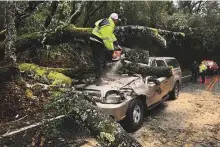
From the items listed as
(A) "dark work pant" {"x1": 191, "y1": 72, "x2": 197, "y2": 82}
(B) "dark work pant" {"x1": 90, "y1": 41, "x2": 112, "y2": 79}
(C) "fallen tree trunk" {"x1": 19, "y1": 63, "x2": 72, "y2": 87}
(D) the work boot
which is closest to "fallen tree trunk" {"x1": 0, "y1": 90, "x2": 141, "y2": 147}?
Answer: (C) "fallen tree trunk" {"x1": 19, "y1": 63, "x2": 72, "y2": 87}

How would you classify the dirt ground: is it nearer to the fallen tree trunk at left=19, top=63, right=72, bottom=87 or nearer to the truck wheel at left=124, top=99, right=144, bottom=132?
the truck wheel at left=124, top=99, right=144, bottom=132

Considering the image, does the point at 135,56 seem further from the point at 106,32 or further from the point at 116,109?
the point at 116,109

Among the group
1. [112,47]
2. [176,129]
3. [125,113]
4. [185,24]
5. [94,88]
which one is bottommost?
[176,129]

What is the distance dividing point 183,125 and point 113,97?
2.34 m

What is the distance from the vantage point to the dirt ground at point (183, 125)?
24.2 ft

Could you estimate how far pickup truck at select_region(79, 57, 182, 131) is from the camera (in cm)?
738

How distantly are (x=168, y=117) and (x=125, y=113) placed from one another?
7.82 ft

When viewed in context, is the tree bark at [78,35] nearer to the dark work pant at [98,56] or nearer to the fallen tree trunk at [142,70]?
the dark work pant at [98,56]

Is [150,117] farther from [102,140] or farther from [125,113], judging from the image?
[102,140]

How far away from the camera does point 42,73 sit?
27.1 ft

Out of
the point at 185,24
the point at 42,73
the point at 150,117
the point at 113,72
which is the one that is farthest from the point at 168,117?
the point at 185,24

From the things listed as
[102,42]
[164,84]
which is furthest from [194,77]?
[102,42]

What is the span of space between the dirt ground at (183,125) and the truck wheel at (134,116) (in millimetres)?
169

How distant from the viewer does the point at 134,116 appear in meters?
7.89
